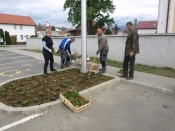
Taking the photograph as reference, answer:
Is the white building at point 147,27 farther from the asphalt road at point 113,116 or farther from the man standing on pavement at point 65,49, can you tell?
the asphalt road at point 113,116

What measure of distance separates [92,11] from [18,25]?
93.2 feet

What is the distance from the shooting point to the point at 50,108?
379 centimetres

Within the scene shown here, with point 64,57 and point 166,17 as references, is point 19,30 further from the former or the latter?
point 166,17

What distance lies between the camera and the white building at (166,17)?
9.53 metres

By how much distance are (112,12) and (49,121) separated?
1278 inches

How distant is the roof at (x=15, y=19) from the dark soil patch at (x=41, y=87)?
44.8 meters

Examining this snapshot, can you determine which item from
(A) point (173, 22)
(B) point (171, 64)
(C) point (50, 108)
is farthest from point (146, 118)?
(A) point (173, 22)

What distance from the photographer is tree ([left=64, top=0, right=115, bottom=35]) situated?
2981 cm

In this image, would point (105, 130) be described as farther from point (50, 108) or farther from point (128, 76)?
point (128, 76)

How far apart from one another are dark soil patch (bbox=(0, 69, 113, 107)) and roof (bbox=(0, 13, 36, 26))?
4482cm

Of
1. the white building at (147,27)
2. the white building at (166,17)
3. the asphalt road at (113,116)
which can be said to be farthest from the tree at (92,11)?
the white building at (147,27)

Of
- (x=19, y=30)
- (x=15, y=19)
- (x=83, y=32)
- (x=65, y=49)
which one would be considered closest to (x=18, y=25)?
(x=19, y=30)

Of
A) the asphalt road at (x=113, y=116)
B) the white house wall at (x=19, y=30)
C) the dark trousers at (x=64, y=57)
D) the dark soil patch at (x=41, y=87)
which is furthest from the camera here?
the white house wall at (x=19, y=30)

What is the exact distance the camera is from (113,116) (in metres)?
3.51
